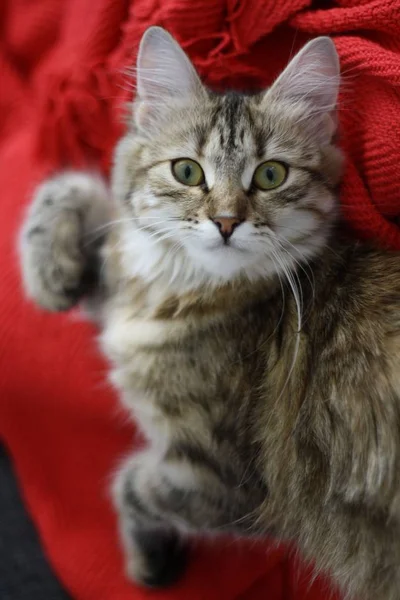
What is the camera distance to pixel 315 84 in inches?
36.1

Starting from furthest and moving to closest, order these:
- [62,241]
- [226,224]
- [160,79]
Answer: [62,241] < [160,79] < [226,224]

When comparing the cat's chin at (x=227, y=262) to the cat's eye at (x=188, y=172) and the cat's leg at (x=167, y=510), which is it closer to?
the cat's eye at (x=188, y=172)

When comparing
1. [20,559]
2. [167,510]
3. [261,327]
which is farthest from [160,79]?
[20,559]

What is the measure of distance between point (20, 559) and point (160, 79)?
3.21ft

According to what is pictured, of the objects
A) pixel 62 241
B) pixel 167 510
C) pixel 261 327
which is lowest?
pixel 167 510

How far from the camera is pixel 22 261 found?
3.66ft

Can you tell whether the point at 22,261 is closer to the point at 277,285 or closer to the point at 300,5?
the point at 277,285

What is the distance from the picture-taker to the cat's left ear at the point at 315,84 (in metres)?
0.88

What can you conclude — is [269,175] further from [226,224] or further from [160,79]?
[160,79]

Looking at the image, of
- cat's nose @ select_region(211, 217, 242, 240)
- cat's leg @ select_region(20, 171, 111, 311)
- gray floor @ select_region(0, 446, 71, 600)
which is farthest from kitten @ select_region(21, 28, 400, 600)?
gray floor @ select_region(0, 446, 71, 600)

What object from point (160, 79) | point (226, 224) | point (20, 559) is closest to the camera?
point (226, 224)

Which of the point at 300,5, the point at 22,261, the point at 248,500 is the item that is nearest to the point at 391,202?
the point at 300,5

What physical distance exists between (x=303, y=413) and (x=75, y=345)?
0.44 meters

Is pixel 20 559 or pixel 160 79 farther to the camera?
pixel 20 559
